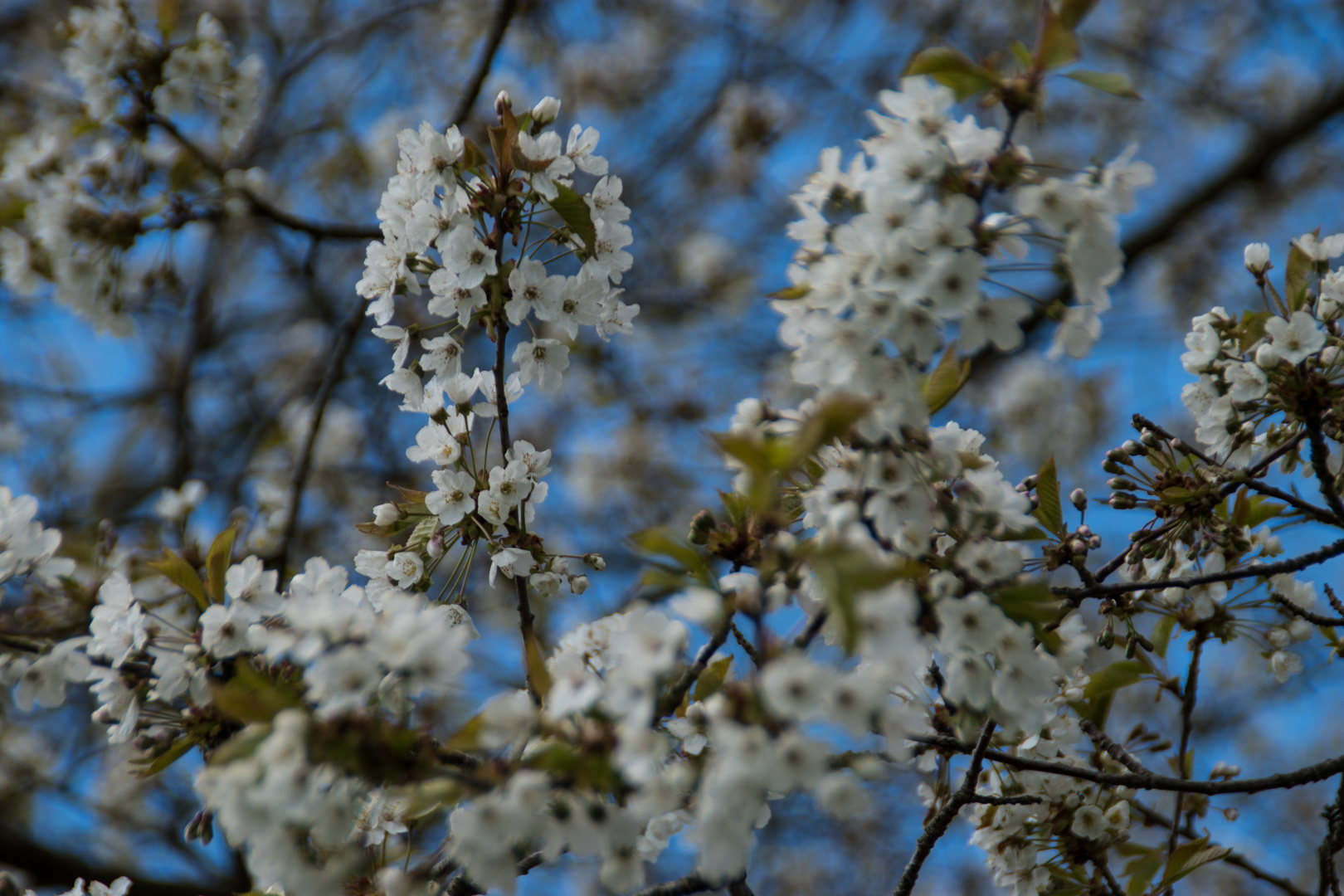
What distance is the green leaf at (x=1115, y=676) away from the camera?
226 cm

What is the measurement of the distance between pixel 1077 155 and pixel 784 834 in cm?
661

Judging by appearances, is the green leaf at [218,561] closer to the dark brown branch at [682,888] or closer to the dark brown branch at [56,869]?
the dark brown branch at [682,888]

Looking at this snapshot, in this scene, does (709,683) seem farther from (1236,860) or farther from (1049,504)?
(1236,860)

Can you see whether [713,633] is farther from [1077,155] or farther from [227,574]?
[1077,155]

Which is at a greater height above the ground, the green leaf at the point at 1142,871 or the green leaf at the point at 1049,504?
the green leaf at the point at 1049,504

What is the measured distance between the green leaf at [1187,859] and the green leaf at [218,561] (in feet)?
7.65

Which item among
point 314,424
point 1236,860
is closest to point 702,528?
point 1236,860

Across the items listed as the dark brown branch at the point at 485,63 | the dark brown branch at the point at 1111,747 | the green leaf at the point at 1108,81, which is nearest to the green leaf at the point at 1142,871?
the dark brown branch at the point at 1111,747

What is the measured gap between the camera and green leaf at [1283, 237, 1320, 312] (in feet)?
7.01

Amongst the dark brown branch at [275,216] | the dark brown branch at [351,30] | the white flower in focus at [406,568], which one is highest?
the dark brown branch at [351,30]

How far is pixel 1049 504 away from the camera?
A: 6.87 ft

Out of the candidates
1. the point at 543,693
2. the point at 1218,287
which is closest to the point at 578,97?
the point at 1218,287

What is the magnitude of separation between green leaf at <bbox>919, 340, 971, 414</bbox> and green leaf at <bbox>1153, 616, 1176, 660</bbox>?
1.21m

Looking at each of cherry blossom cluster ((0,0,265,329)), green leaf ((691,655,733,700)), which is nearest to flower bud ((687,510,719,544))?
green leaf ((691,655,733,700))
